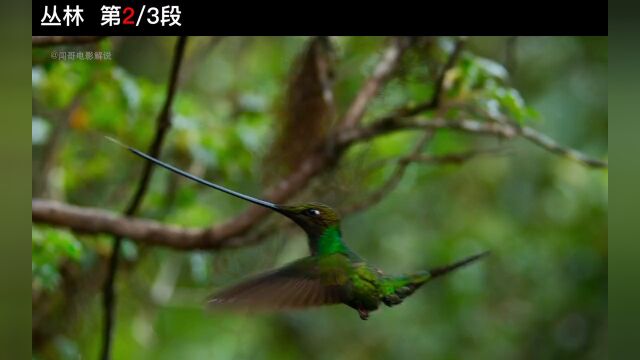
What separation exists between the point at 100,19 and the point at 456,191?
1.98m

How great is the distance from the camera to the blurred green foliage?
7.11ft

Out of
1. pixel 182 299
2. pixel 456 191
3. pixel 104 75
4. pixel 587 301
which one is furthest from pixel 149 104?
pixel 587 301

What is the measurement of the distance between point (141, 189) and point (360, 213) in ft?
3.56

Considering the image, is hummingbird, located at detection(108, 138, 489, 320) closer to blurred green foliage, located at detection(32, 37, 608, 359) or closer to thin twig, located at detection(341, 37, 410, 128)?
thin twig, located at detection(341, 37, 410, 128)

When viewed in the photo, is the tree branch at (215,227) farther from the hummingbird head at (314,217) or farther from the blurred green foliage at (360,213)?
the hummingbird head at (314,217)

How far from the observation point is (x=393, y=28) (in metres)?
1.70

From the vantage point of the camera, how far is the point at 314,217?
50.2 inches

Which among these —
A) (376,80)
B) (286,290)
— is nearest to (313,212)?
(286,290)

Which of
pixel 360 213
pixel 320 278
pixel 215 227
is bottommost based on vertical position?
pixel 360 213

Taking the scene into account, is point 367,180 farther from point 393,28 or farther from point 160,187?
point 160,187

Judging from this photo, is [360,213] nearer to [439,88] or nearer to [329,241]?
[439,88]

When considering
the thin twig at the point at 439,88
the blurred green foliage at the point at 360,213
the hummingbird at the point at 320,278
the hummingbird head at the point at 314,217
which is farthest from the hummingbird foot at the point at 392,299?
the blurred green foliage at the point at 360,213

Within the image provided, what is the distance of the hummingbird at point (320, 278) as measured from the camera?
116 cm

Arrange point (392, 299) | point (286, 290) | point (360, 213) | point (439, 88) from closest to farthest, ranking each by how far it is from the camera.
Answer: point (286, 290)
point (392, 299)
point (439, 88)
point (360, 213)
